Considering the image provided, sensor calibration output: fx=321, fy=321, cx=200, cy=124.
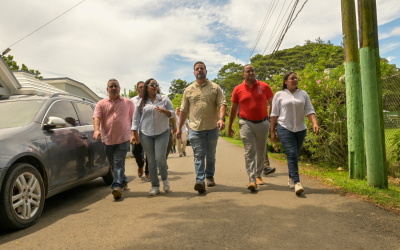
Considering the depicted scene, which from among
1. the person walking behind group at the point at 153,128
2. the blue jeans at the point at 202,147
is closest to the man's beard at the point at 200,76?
the person walking behind group at the point at 153,128

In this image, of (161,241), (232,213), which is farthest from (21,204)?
(232,213)

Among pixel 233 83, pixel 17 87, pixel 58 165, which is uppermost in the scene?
pixel 233 83

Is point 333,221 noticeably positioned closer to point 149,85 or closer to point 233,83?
point 149,85

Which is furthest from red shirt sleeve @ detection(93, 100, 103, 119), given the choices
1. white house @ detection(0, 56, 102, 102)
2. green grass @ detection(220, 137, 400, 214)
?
green grass @ detection(220, 137, 400, 214)

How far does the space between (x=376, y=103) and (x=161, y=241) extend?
4.16 metres

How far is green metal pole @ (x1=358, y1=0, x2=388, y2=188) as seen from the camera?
5.24m

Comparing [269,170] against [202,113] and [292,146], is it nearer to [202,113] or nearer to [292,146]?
[292,146]

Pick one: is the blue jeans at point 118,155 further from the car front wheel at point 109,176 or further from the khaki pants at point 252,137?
the khaki pants at point 252,137

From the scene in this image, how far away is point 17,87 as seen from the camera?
13.2 metres

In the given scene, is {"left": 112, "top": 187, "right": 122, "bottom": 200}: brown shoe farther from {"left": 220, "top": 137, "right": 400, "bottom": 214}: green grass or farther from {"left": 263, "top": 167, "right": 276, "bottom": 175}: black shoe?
{"left": 220, "top": 137, "right": 400, "bottom": 214}: green grass

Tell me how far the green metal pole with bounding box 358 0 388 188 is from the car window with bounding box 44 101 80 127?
490 centimetres

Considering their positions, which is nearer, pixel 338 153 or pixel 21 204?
pixel 21 204

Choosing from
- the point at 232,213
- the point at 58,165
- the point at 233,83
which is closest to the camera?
the point at 232,213

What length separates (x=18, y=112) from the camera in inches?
188
